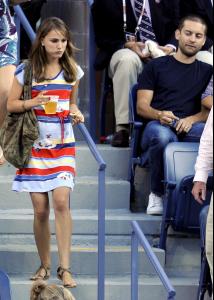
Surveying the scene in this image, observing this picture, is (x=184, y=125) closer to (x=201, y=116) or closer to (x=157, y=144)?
(x=201, y=116)

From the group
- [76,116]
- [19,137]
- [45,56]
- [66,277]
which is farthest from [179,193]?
[45,56]

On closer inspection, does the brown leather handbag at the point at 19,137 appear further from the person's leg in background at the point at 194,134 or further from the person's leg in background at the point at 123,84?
the person's leg in background at the point at 123,84

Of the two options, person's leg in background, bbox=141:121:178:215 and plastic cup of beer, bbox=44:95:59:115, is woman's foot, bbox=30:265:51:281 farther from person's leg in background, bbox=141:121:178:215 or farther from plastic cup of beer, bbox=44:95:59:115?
person's leg in background, bbox=141:121:178:215

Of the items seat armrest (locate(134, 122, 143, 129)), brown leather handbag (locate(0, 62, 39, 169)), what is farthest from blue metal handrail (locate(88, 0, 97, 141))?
brown leather handbag (locate(0, 62, 39, 169))

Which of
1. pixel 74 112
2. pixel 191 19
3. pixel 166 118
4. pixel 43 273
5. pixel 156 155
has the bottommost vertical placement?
pixel 43 273

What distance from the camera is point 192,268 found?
26.9ft

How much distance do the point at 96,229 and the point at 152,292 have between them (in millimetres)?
779

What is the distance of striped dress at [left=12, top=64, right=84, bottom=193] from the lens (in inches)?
296

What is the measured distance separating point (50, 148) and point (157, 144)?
3.51 ft

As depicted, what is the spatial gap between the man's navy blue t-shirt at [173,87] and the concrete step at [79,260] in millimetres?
1243

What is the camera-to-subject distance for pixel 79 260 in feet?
26.2

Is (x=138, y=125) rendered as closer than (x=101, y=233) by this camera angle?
No

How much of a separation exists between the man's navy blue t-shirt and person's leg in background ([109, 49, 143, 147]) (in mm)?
288

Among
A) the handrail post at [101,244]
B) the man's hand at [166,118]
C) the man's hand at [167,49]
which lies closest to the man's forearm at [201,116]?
the man's hand at [166,118]
